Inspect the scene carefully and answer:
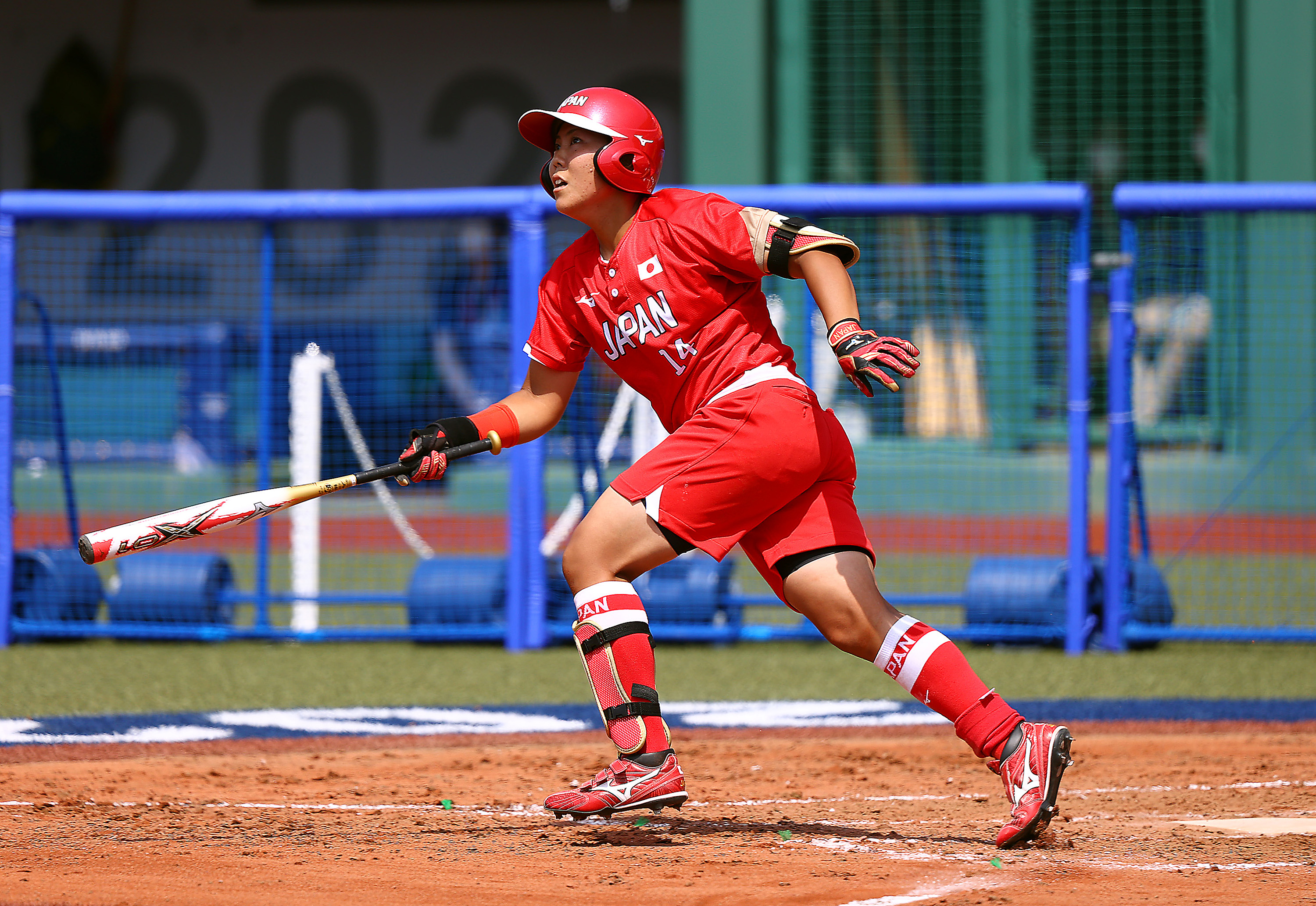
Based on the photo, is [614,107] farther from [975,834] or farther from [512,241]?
[512,241]

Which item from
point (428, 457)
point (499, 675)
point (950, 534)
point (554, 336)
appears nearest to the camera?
point (428, 457)

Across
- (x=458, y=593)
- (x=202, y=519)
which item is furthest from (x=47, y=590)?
(x=202, y=519)

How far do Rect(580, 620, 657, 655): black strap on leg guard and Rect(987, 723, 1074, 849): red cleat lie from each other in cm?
95

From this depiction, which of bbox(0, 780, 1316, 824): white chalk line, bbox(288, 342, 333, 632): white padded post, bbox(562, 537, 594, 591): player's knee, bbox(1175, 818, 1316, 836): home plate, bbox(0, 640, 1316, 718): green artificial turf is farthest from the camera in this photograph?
bbox(288, 342, 333, 632): white padded post

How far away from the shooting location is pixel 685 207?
3.97 meters

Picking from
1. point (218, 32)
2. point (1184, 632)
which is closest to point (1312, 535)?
point (1184, 632)

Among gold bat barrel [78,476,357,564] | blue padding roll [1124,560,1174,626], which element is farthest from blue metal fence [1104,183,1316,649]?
gold bat barrel [78,476,357,564]

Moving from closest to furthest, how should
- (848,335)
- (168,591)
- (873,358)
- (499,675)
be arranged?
(873,358)
(848,335)
(499,675)
(168,591)

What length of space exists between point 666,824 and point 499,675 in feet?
10.2

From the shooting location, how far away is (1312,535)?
941 cm

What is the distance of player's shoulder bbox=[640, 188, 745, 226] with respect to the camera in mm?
3898

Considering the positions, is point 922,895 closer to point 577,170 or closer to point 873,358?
point 873,358

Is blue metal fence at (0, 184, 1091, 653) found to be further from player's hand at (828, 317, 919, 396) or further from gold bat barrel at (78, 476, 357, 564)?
player's hand at (828, 317, 919, 396)

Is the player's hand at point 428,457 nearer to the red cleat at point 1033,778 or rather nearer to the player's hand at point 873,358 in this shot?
the player's hand at point 873,358
